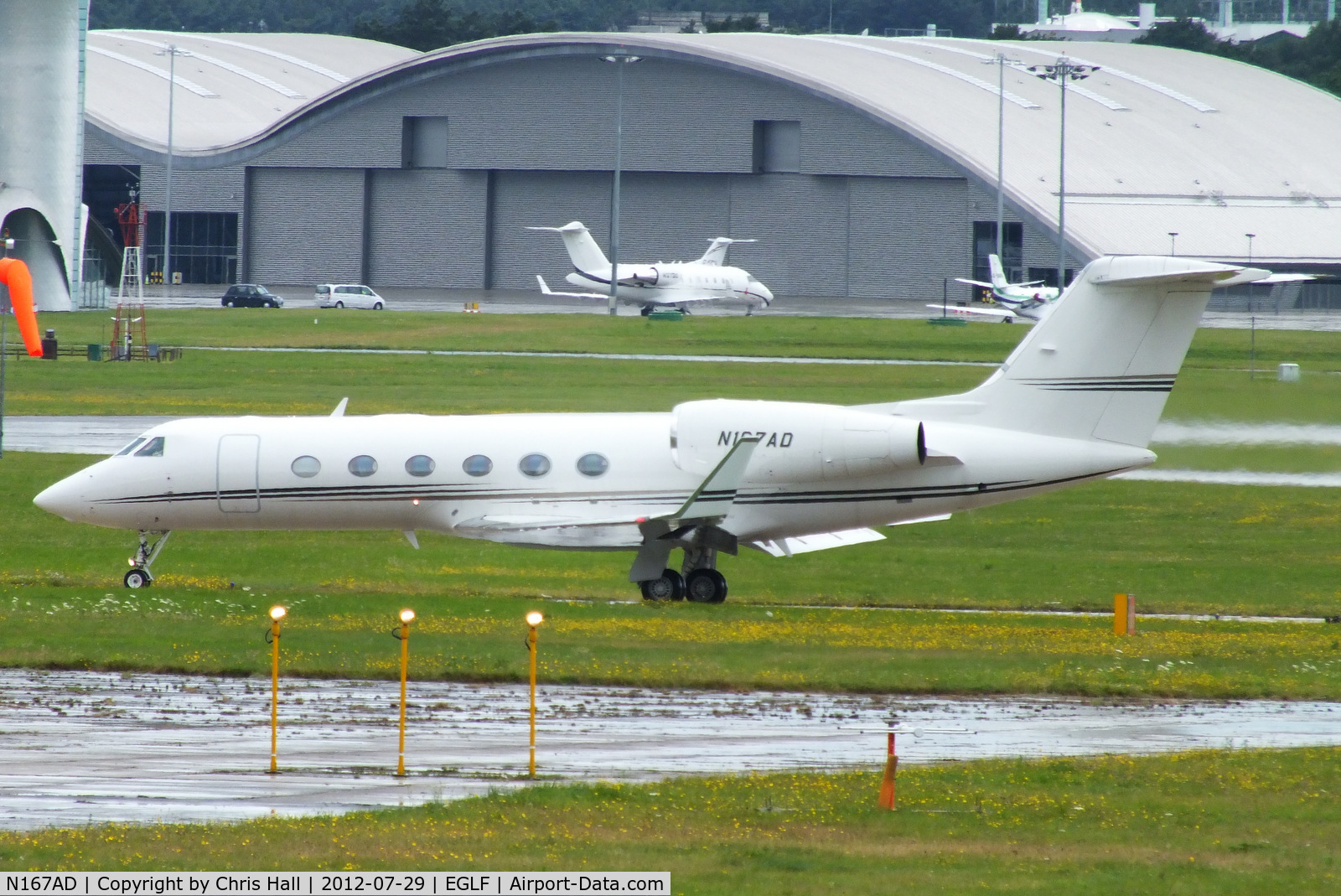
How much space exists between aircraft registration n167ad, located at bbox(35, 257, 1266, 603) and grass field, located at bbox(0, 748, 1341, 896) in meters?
10.1

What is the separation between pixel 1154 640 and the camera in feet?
72.1

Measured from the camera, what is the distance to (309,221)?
11056 centimetres

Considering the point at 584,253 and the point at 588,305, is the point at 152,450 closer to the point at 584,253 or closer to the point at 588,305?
the point at 584,253

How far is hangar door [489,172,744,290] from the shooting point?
10556 centimetres

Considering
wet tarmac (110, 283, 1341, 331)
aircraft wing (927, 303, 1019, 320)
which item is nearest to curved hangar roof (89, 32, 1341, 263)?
wet tarmac (110, 283, 1341, 331)

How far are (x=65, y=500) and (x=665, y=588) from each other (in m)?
8.92

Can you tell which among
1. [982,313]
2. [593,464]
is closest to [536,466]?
[593,464]

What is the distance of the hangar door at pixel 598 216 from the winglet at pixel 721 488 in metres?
81.8

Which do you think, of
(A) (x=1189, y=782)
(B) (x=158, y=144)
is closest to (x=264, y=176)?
(B) (x=158, y=144)

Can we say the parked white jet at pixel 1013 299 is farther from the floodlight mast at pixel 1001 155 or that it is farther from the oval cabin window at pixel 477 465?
the oval cabin window at pixel 477 465

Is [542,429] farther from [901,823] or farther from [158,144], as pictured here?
[158,144]

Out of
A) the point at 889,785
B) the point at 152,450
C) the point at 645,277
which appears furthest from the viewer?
the point at 645,277

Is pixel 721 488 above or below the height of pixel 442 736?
above

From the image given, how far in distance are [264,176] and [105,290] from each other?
20007 millimetres
